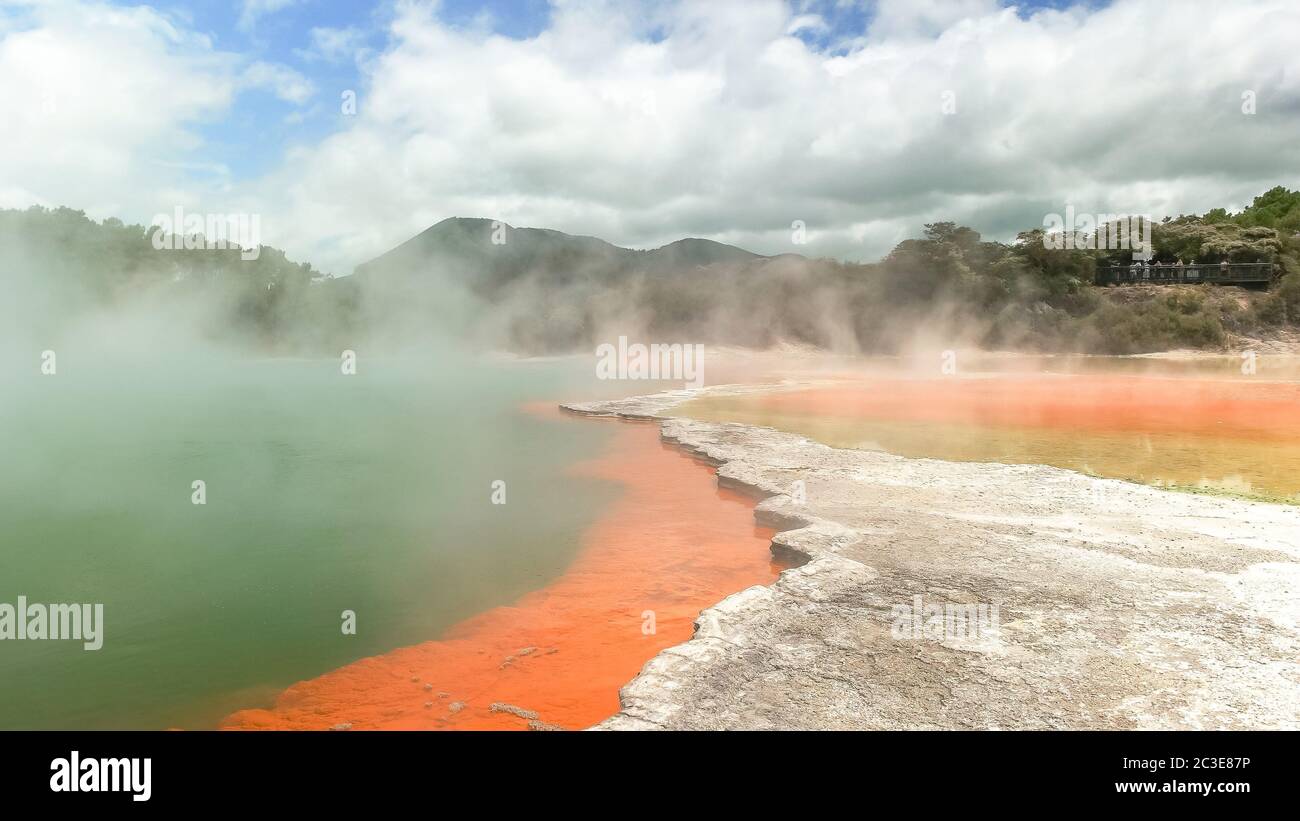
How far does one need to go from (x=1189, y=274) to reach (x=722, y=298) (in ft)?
87.9

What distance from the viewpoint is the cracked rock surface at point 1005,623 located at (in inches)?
139

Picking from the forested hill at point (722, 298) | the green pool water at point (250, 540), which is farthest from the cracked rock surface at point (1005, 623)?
the forested hill at point (722, 298)

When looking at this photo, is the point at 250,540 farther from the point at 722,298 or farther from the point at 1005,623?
the point at 722,298

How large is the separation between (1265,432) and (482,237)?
72199 mm

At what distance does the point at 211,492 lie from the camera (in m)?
10.0

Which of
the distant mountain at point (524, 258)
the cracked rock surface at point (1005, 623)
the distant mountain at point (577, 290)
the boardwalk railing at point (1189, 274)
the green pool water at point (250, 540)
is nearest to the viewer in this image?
the cracked rock surface at point (1005, 623)

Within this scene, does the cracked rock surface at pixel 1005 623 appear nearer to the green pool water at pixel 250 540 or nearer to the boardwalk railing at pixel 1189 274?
the green pool water at pixel 250 540

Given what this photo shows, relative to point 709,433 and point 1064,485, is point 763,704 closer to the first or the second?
point 1064,485

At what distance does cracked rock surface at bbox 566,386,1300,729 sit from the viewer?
3523 millimetres

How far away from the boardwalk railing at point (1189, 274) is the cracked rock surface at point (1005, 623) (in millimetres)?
43213

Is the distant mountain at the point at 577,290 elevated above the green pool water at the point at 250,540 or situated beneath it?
elevated above

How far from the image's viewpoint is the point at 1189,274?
4216cm

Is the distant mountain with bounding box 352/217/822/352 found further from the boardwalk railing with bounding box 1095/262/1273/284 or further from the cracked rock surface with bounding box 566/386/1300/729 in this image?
the cracked rock surface with bounding box 566/386/1300/729

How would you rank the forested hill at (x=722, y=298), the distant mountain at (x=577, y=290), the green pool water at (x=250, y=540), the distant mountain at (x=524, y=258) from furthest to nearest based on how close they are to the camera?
the distant mountain at (x=524, y=258) → the distant mountain at (x=577, y=290) → the forested hill at (x=722, y=298) → the green pool water at (x=250, y=540)
